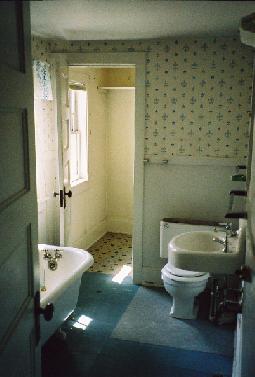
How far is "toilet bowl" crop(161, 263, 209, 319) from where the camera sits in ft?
11.7

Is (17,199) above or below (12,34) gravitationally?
below

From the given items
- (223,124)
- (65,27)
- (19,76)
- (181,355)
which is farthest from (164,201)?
(19,76)

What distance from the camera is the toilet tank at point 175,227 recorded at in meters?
3.92

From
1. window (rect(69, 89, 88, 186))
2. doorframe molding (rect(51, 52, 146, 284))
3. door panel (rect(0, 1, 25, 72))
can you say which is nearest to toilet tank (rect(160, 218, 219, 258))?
doorframe molding (rect(51, 52, 146, 284))

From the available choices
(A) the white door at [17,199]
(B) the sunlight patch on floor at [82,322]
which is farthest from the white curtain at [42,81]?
(A) the white door at [17,199]

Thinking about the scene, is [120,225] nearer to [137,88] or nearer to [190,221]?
[190,221]

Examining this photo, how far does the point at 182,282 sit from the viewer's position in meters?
3.55

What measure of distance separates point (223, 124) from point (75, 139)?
2.09 metres

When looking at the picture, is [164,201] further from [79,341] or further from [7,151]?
[7,151]

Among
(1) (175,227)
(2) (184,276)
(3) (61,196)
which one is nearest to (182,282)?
(2) (184,276)

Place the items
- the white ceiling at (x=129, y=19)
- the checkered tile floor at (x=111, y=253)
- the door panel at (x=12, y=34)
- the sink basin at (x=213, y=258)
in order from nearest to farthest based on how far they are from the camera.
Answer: the door panel at (x=12, y=34) < the white ceiling at (x=129, y=19) < the sink basin at (x=213, y=258) < the checkered tile floor at (x=111, y=253)

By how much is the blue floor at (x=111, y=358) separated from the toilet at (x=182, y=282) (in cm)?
53

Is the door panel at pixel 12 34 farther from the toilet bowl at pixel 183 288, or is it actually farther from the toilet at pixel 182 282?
the toilet bowl at pixel 183 288

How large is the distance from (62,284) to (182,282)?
45.2 inches
